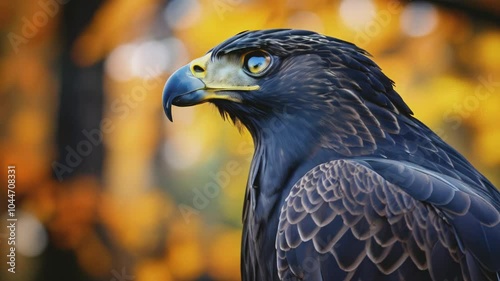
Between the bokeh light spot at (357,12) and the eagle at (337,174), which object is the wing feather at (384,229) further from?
the bokeh light spot at (357,12)

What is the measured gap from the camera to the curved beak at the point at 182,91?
2764 mm

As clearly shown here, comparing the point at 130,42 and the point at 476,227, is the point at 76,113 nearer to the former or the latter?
the point at 130,42

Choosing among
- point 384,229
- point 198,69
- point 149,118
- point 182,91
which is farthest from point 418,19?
point 384,229

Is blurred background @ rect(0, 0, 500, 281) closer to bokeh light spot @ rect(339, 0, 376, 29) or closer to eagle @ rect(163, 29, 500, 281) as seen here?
bokeh light spot @ rect(339, 0, 376, 29)

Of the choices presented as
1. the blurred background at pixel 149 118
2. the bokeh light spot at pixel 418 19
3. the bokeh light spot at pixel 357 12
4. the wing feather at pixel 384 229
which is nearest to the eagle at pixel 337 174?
the wing feather at pixel 384 229

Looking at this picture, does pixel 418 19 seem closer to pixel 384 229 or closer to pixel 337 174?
pixel 337 174

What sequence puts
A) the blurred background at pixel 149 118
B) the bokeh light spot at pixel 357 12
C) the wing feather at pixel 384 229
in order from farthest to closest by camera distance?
1. the bokeh light spot at pixel 357 12
2. the blurred background at pixel 149 118
3. the wing feather at pixel 384 229

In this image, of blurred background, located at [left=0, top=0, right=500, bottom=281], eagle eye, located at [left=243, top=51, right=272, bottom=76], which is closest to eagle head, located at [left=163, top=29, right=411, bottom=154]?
eagle eye, located at [left=243, top=51, right=272, bottom=76]

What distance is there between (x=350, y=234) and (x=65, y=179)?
10.9 ft

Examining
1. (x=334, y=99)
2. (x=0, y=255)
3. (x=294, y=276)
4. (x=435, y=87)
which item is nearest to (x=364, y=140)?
(x=334, y=99)

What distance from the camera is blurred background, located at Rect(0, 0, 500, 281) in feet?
16.5

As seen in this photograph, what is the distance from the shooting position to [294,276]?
2393 millimetres

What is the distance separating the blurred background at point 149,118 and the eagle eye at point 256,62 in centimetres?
216

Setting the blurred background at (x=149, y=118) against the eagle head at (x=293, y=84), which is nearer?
the eagle head at (x=293, y=84)
